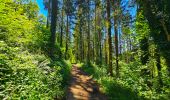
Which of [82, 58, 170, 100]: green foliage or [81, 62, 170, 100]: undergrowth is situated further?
[82, 58, 170, 100]: green foliage

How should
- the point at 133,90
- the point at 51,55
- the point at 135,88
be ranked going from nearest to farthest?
the point at 133,90
the point at 135,88
the point at 51,55

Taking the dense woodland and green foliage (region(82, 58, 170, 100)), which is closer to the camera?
the dense woodland

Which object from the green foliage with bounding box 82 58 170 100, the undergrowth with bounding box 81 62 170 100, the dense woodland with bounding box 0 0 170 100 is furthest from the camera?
the green foliage with bounding box 82 58 170 100

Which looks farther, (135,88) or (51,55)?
(51,55)

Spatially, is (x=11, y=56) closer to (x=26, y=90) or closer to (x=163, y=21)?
(x=26, y=90)

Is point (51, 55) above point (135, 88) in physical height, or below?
above

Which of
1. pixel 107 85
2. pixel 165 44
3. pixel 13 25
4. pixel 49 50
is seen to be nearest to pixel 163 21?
pixel 165 44

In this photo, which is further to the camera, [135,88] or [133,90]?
[135,88]

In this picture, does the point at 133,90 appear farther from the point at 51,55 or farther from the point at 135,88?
the point at 51,55

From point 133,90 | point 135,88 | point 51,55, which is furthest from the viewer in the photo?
point 51,55

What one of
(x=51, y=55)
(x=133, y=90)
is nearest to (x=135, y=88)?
(x=133, y=90)

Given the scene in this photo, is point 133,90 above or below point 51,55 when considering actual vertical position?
below

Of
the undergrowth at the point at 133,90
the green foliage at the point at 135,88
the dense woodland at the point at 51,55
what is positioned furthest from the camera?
the green foliage at the point at 135,88

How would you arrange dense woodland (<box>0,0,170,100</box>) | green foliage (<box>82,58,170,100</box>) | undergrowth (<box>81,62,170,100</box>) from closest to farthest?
dense woodland (<box>0,0,170,100</box>) < undergrowth (<box>81,62,170,100</box>) < green foliage (<box>82,58,170,100</box>)
